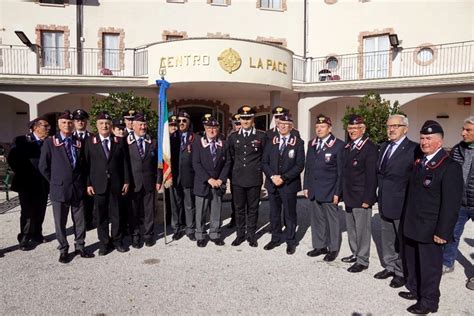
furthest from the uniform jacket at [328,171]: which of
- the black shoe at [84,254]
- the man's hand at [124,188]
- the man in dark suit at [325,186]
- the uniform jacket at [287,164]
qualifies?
the black shoe at [84,254]

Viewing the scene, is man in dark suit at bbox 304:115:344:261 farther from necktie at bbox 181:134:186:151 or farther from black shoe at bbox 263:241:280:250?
necktie at bbox 181:134:186:151

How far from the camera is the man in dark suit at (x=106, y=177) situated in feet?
15.3

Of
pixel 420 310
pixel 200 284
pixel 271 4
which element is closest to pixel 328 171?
pixel 420 310

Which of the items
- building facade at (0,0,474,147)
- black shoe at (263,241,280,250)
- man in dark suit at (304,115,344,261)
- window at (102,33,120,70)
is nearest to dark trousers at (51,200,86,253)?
black shoe at (263,241,280,250)

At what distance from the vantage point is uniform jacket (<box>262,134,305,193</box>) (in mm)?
4930

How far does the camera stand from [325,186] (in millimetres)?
4625

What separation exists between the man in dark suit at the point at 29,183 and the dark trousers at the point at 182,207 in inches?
72.9

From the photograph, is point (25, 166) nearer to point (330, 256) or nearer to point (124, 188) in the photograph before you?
point (124, 188)

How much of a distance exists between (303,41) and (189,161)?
12300mm

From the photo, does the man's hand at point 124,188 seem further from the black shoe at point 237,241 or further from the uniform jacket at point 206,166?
the black shoe at point 237,241

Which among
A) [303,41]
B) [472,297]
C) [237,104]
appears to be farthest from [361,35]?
[472,297]

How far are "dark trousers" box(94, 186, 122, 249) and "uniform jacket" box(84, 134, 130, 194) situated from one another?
0.31 feet

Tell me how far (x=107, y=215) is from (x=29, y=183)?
1.28 meters

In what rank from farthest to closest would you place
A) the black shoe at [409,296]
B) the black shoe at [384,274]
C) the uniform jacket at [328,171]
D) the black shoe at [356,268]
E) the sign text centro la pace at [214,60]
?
the sign text centro la pace at [214,60] < the uniform jacket at [328,171] < the black shoe at [356,268] < the black shoe at [384,274] < the black shoe at [409,296]
